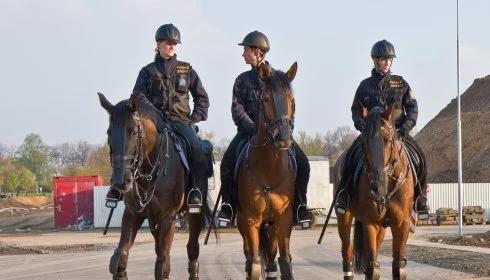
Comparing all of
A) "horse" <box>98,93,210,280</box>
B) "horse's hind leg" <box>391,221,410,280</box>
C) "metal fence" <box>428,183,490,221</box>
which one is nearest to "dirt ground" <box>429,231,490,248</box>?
"horse's hind leg" <box>391,221,410,280</box>

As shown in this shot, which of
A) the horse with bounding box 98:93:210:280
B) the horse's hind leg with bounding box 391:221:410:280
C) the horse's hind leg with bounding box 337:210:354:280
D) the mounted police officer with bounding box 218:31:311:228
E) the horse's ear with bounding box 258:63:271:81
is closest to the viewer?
the horse with bounding box 98:93:210:280

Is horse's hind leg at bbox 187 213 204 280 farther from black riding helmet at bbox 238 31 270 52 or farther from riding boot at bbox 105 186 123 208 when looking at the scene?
black riding helmet at bbox 238 31 270 52

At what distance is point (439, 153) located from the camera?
84.1 meters

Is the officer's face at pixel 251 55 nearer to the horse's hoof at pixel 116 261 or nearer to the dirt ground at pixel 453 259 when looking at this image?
the horse's hoof at pixel 116 261

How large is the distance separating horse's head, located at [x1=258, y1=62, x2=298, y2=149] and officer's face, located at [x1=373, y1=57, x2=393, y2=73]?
9.01ft

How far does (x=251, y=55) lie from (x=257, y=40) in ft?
0.78

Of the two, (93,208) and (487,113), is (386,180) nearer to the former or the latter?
(93,208)

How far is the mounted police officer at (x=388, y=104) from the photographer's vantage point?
11742mm

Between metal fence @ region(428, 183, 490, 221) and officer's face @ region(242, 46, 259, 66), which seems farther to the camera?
metal fence @ region(428, 183, 490, 221)

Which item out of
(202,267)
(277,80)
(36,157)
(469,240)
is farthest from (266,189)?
(36,157)

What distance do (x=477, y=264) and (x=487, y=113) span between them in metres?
72.1

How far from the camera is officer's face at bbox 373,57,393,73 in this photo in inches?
478

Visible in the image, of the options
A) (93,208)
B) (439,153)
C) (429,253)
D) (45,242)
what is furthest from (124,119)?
(439,153)

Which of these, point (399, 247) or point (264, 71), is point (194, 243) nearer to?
point (399, 247)
